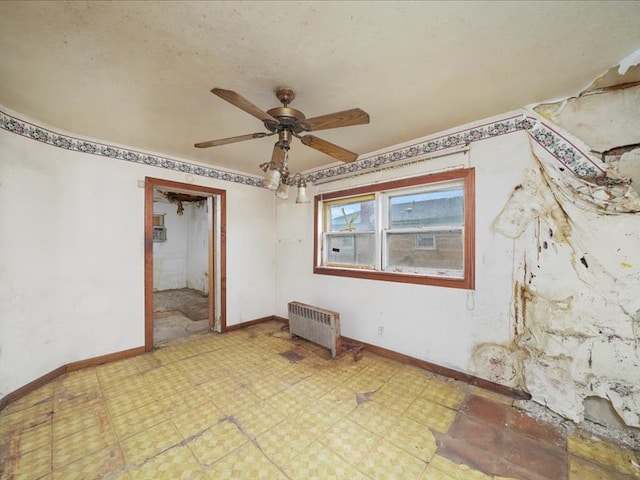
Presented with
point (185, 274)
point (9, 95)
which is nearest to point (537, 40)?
point (9, 95)

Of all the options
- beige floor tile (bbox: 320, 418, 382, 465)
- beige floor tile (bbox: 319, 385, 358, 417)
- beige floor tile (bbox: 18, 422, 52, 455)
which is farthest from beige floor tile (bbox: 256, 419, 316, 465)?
beige floor tile (bbox: 18, 422, 52, 455)

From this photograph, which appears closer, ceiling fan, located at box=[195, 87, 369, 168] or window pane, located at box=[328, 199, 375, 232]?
ceiling fan, located at box=[195, 87, 369, 168]

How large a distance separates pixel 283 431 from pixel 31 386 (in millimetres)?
2320

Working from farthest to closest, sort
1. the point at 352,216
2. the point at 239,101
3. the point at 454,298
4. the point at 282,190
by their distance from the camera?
the point at 352,216, the point at 454,298, the point at 282,190, the point at 239,101

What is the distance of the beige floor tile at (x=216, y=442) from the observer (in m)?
1.54

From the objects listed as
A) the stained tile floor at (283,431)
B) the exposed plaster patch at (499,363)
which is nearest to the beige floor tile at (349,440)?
the stained tile floor at (283,431)

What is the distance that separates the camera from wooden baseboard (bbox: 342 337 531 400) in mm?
2123

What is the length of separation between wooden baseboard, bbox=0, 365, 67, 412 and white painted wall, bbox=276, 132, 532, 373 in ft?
9.49

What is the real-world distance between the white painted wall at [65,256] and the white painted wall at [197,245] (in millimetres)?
3520

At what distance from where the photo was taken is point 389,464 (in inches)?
58.9

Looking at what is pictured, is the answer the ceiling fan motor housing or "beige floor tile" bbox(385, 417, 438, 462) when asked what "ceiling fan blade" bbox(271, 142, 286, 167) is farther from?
"beige floor tile" bbox(385, 417, 438, 462)

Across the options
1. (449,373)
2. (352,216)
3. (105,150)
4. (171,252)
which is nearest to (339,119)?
(352,216)

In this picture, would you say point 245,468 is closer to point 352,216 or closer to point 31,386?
point 31,386

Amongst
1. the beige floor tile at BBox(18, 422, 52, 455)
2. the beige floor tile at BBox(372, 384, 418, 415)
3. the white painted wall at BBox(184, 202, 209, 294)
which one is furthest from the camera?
the white painted wall at BBox(184, 202, 209, 294)
